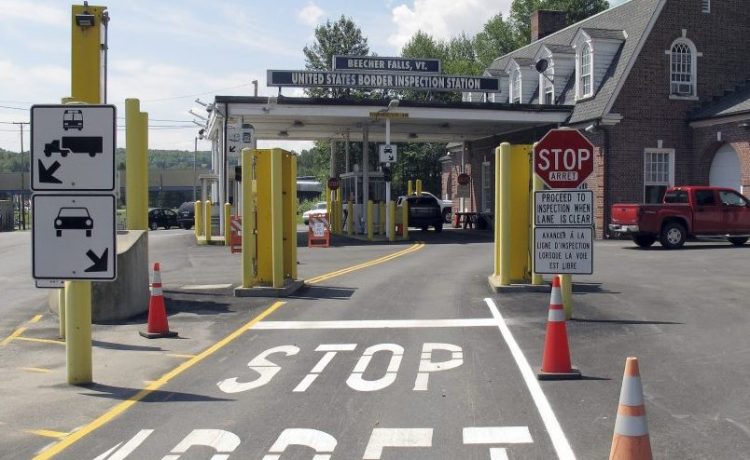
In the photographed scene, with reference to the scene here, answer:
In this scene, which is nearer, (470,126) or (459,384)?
(459,384)

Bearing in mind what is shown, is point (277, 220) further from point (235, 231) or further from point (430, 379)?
point (235, 231)

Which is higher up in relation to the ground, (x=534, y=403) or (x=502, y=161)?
(x=502, y=161)

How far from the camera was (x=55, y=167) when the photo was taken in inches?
325

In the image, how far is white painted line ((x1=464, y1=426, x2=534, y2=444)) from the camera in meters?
6.66

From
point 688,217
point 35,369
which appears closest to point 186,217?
point 688,217

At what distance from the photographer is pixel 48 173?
8242mm

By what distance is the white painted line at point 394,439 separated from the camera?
6.45 m

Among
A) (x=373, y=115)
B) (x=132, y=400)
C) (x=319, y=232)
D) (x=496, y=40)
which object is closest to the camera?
(x=132, y=400)

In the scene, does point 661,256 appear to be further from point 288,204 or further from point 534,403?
point 534,403

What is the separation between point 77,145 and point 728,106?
28.7 m

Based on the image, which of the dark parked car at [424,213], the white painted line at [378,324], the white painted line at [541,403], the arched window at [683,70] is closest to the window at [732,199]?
the arched window at [683,70]

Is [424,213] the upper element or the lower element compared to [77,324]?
upper

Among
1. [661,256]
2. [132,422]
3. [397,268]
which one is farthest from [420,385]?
[661,256]

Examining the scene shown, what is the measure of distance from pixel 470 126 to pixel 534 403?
104 feet
